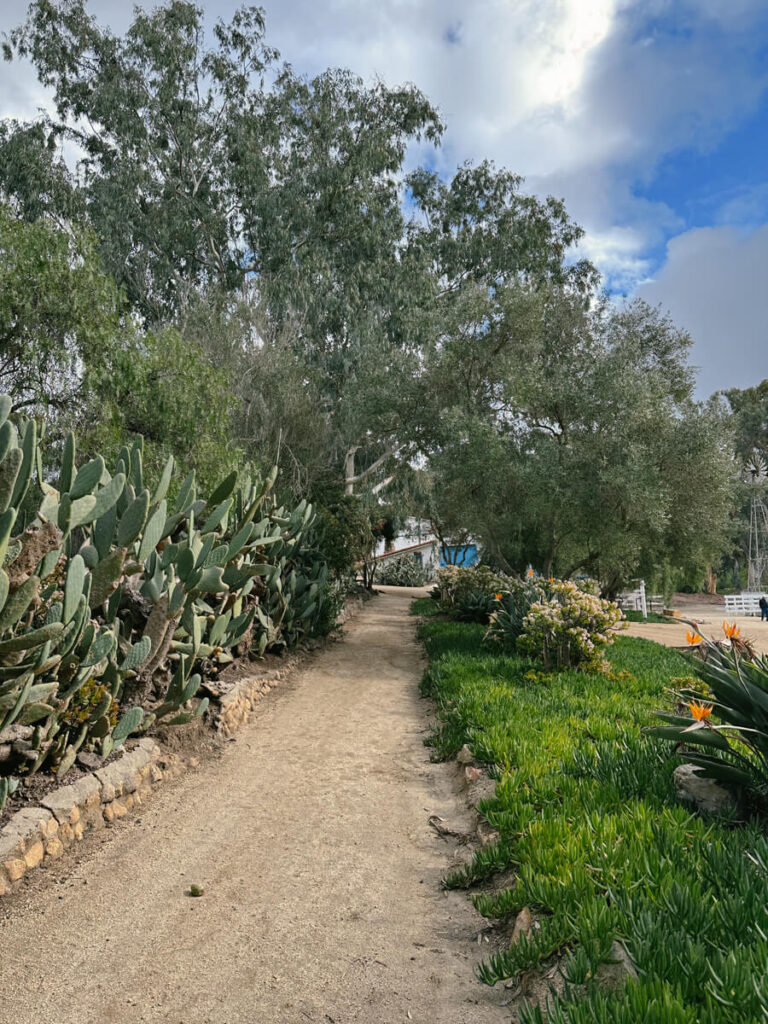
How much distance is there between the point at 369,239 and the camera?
2467 cm

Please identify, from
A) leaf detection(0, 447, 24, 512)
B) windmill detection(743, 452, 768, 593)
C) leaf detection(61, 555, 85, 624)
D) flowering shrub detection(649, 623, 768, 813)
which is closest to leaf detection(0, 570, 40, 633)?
leaf detection(61, 555, 85, 624)

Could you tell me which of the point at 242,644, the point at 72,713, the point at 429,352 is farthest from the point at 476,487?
the point at 72,713

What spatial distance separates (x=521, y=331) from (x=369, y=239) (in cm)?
1307

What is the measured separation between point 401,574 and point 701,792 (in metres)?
33.6

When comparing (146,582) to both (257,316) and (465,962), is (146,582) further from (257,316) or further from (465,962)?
(257,316)

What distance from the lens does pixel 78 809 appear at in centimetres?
392

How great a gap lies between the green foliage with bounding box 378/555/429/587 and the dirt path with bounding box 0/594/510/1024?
31398 millimetres

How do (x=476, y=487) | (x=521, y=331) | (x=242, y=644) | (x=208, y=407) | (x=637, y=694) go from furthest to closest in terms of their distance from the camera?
(x=521, y=331), (x=476, y=487), (x=208, y=407), (x=242, y=644), (x=637, y=694)

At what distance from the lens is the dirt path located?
8.14 feet

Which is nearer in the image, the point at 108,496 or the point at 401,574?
the point at 108,496

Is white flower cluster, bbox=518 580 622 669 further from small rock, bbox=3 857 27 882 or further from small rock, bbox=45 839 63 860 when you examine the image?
small rock, bbox=3 857 27 882

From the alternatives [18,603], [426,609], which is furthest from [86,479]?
[426,609]

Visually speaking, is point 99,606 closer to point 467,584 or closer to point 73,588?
point 73,588

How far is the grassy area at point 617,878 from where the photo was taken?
1.94 metres
